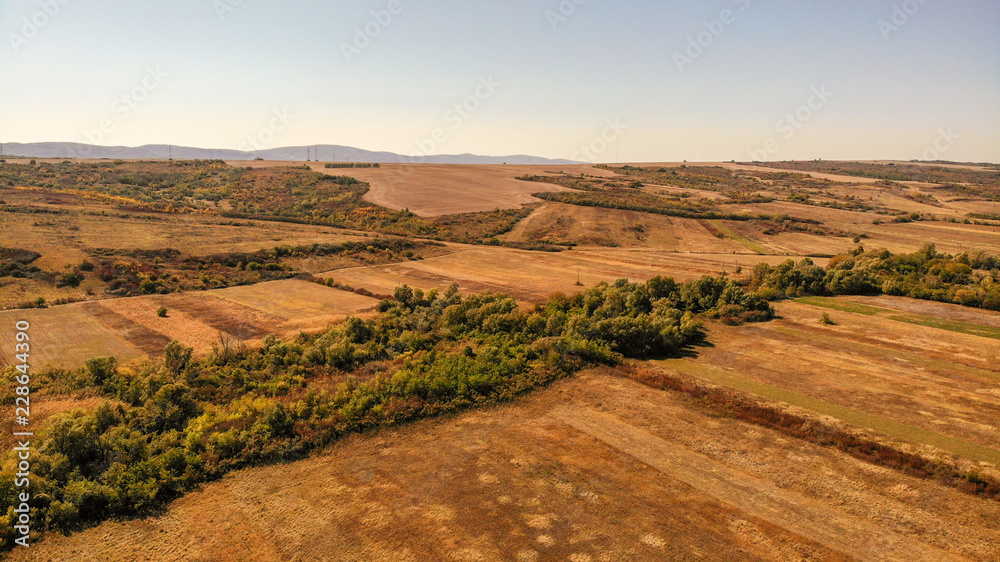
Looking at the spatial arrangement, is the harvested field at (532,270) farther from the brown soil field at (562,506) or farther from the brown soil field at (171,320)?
the brown soil field at (562,506)

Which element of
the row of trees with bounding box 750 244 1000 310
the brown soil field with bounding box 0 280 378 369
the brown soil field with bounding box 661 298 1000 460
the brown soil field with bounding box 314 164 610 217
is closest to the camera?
the brown soil field with bounding box 661 298 1000 460

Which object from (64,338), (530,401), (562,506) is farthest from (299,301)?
(562,506)

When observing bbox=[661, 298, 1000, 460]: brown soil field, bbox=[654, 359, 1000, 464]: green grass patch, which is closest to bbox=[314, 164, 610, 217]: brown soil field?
bbox=[661, 298, 1000, 460]: brown soil field

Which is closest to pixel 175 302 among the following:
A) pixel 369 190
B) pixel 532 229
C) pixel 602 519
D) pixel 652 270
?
pixel 602 519

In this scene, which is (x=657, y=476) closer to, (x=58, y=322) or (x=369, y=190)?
(x=58, y=322)

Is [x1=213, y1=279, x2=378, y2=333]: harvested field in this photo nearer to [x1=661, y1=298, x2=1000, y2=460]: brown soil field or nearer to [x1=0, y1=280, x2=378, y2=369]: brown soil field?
[x1=0, y1=280, x2=378, y2=369]: brown soil field

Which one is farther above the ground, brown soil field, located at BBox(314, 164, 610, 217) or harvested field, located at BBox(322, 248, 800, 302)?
brown soil field, located at BBox(314, 164, 610, 217)

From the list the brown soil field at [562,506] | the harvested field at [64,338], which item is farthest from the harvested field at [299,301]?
the brown soil field at [562,506]

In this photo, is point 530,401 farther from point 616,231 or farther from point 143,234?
point 143,234
